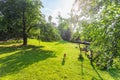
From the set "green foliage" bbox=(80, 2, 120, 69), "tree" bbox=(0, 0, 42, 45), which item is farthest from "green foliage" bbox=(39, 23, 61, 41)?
"green foliage" bbox=(80, 2, 120, 69)

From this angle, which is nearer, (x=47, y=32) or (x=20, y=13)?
(x=47, y=32)

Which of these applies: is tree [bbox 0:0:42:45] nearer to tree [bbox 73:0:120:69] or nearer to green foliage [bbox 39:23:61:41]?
green foliage [bbox 39:23:61:41]

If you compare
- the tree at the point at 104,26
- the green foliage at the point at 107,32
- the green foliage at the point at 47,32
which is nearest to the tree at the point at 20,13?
the green foliage at the point at 47,32

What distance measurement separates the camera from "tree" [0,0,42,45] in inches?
1871

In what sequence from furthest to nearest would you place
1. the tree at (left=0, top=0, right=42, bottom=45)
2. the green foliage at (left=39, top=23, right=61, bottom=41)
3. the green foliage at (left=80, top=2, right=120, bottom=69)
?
the green foliage at (left=39, top=23, right=61, bottom=41) → the tree at (left=0, top=0, right=42, bottom=45) → the green foliage at (left=80, top=2, right=120, bottom=69)

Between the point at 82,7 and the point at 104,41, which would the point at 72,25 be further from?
the point at 104,41

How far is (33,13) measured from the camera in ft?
161

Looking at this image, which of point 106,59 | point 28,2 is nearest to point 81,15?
point 106,59

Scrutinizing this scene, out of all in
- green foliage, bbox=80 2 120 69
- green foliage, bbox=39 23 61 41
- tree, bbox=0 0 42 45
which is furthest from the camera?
green foliage, bbox=39 23 61 41

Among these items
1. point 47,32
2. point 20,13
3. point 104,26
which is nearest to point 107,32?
point 104,26

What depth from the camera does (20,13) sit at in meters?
48.3

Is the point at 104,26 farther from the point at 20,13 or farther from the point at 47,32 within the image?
the point at 20,13

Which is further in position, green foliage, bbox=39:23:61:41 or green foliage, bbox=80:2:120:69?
green foliage, bbox=39:23:61:41

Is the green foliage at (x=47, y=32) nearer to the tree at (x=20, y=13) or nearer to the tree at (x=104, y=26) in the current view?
the tree at (x=20, y=13)
